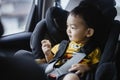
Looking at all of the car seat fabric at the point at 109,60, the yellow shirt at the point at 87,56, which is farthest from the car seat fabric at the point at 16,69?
the yellow shirt at the point at 87,56

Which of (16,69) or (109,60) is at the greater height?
(16,69)

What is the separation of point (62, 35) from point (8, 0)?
54 centimetres

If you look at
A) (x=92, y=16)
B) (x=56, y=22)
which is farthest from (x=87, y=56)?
(x=56, y=22)

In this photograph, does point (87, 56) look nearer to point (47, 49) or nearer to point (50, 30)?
point (47, 49)

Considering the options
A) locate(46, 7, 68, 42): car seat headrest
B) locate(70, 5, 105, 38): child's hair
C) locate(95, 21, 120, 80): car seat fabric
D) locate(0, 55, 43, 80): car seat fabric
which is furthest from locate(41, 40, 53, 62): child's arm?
locate(0, 55, 43, 80): car seat fabric

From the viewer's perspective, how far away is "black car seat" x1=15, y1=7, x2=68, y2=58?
2.11 m

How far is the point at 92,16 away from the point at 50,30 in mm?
374

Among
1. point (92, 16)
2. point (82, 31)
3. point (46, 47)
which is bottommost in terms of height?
point (46, 47)

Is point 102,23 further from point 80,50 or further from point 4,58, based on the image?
point 4,58

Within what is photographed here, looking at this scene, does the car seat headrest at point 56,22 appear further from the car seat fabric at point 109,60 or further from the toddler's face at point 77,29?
the car seat fabric at point 109,60

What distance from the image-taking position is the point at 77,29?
1957mm

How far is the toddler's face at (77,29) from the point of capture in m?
1.94

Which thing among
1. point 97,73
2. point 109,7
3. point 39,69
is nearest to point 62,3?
point 109,7

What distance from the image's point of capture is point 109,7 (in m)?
2.00
